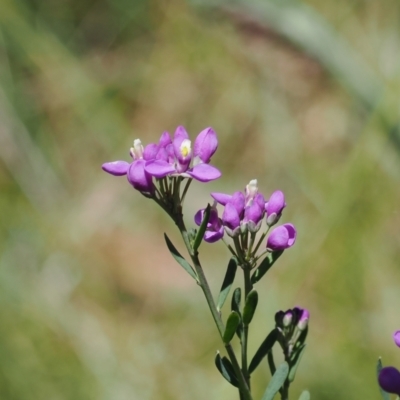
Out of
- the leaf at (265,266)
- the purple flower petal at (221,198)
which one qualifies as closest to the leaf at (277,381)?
the leaf at (265,266)

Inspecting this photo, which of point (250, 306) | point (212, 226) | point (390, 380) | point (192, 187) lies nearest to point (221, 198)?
point (212, 226)

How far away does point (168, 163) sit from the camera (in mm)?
806

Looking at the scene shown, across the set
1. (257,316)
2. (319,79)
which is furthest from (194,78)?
(257,316)

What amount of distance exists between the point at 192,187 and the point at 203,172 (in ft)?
7.69

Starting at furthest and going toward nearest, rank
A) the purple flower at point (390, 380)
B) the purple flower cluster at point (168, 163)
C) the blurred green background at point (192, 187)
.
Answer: the blurred green background at point (192, 187) < the purple flower cluster at point (168, 163) < the purple flower at point (390, 380)

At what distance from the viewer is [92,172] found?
377cm

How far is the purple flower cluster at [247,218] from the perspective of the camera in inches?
31.4

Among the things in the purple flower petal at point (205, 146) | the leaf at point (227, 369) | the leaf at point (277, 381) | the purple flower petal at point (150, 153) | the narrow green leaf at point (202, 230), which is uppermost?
the purple flower petal at point (205, 146)

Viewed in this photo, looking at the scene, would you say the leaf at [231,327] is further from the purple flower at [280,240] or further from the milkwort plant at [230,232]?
the purple flower at [280,240]

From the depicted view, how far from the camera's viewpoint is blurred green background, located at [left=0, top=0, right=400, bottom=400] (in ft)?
8.96

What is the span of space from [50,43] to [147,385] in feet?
6.58

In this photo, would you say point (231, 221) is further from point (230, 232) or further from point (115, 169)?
point (115, 169)

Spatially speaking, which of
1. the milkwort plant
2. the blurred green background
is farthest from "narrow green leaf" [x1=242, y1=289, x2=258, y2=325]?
the blurred green background

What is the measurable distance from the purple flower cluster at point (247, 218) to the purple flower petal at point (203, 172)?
0.03m
